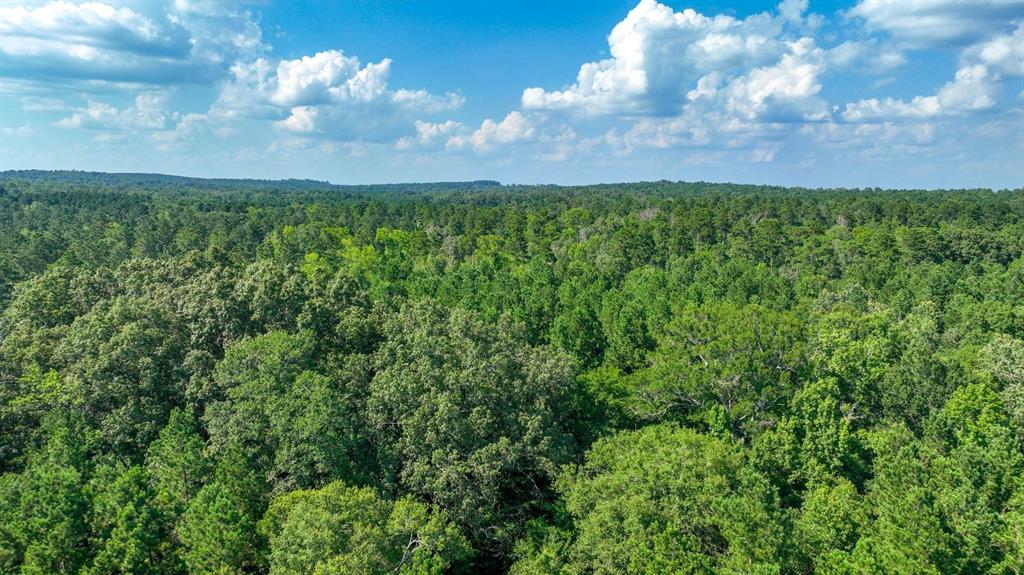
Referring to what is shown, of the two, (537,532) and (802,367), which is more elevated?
(802,367)

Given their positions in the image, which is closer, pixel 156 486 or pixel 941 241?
pixel 156 486

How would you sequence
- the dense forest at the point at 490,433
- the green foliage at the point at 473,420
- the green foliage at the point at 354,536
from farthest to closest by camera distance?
1. the green foliage at the point at 473,420
2. the dense forest at the point at 490,433
3. the green foliage at the point at 354,536

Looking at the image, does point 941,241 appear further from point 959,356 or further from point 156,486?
point 156,486

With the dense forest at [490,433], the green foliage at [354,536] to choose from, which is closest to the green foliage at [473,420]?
the dense forest at [490,433]

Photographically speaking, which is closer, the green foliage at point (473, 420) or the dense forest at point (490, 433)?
the dense forest at point (490, 433)

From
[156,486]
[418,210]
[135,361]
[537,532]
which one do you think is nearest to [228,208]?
[418,210]

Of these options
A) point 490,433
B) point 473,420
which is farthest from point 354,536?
point 490,433

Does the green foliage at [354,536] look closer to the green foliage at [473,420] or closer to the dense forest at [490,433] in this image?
the dense forest at [490,433]

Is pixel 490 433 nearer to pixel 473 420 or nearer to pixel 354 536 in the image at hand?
pixel 473 420

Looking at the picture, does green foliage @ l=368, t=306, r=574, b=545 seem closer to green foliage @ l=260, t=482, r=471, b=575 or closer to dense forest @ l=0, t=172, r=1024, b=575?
dense forest @ l=0, t=172, r=1024, b=575
